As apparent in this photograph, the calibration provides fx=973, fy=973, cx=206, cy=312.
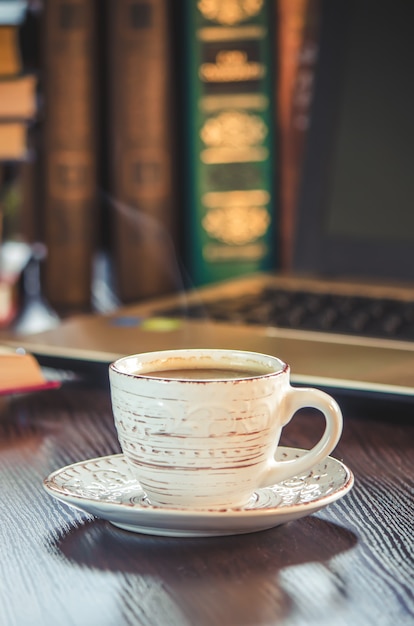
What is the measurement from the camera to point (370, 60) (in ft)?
3.12

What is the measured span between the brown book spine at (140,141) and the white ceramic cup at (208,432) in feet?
3.17

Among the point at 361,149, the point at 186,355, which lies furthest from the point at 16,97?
the point at 186,355

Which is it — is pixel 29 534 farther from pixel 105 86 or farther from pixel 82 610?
pixel 105 86

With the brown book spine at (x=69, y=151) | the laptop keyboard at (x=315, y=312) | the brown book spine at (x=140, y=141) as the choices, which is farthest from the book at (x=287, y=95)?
the laptop keyboard at (x=315, y=312)

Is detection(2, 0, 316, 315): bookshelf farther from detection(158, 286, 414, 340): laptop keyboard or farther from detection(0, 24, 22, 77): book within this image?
detection(158, 286, 414, 340): laptop keyboard

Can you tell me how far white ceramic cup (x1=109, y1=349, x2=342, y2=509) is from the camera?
39 cm

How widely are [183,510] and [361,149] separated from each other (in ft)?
2.12

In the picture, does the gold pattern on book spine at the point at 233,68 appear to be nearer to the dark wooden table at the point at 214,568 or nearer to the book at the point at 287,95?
the book at the point at 287,95

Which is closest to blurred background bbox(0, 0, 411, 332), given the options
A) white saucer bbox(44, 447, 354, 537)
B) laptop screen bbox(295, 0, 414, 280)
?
laptop screen bbox(295, 0, 414, 280)

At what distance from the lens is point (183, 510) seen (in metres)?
0.37

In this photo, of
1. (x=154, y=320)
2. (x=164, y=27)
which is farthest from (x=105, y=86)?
(x=154, y=320)

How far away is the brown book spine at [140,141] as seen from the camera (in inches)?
52.5

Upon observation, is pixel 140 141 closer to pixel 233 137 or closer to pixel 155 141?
pixel 155 141

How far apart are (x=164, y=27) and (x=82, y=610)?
3.64 feet
